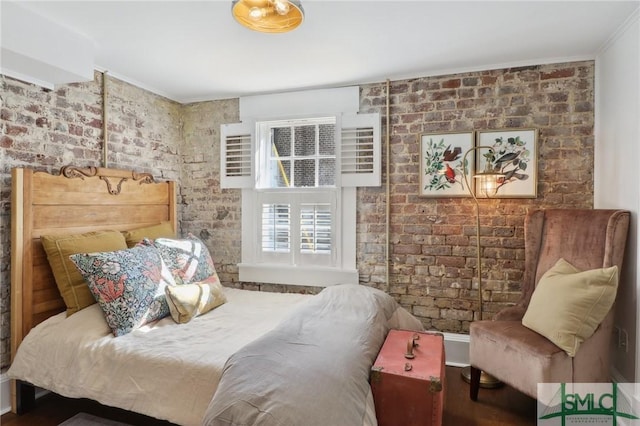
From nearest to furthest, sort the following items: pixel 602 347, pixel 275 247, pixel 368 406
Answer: pixel 368 406 → pixel 602 347 → pixel 275 247

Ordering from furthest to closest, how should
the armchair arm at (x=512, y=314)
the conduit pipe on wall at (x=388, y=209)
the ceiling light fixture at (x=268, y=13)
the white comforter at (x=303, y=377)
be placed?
the conduit pipe on wall at (x=388, y=209), the armchair arm at (x=512, y=314), the ceiling light fixture at (x=268, y=13), the white comforter at (x=303, y=377)

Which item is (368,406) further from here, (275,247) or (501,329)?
(275,247)

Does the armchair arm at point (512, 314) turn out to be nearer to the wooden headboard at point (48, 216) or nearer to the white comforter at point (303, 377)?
the white comforter at point (303, 377)

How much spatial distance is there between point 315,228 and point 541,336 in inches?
77.5

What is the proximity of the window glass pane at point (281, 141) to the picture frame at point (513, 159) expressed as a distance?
1769mm

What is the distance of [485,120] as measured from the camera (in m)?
3.00

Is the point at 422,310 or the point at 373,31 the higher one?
the point at 373,31

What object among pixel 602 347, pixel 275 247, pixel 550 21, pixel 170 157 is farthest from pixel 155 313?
pixel 550 21

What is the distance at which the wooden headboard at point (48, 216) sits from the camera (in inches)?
89.9


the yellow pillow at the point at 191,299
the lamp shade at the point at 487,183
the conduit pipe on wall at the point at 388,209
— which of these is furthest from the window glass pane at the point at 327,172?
the yellow pillow at the point at 191,299

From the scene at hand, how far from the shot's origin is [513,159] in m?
2.91

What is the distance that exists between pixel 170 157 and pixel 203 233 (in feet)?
2.83

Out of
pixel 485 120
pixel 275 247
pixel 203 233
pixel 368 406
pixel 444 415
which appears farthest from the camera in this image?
pixel 203 233

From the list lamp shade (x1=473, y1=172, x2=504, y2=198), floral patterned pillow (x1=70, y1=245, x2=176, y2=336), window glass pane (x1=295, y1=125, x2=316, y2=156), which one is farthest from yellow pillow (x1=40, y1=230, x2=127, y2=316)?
lamp shade (x1=473, y1=172, x2=504, y2=198)
